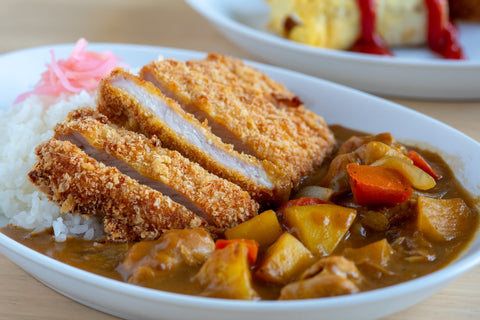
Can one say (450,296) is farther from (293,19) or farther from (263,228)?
(293,19)

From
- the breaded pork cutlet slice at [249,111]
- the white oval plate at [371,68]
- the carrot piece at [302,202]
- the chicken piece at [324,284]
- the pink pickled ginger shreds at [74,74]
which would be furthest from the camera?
the white oval plate at [371,68]

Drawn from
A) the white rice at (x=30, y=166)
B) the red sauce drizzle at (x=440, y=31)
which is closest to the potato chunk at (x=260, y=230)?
the white rice at (x=30, y=166)

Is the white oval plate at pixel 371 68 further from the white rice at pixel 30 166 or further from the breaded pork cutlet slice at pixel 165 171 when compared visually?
the breaded pork cutlet slice at pixel 165 171

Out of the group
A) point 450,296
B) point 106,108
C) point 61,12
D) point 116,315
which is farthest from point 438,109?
point 61,12

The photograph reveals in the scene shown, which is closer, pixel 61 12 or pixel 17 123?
pixel 17 123

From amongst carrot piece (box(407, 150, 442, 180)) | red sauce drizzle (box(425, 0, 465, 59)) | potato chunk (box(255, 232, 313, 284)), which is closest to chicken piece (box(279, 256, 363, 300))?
potato chunk (box(255, 232, 313, 284))

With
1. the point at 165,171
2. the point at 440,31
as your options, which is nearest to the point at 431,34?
the point at 440,31
